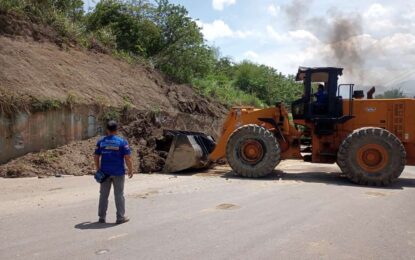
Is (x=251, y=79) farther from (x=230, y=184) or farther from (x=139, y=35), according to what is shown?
(x=230, y=184)

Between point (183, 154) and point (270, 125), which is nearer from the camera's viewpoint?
point (183, 154)

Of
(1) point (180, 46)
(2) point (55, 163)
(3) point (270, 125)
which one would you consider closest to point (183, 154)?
(3) point (270, 125)

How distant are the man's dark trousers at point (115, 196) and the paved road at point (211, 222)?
0.26m

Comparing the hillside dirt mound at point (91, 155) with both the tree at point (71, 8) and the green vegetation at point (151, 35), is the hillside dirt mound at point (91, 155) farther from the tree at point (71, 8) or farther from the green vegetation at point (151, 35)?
the tree at point (71, 8)

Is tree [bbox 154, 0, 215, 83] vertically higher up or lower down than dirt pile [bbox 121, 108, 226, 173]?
higher up

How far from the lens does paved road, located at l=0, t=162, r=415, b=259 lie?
582 centimetres

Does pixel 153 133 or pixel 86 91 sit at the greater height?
pixel 86 91

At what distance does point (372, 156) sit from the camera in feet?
39.9

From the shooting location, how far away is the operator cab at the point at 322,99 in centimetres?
1317

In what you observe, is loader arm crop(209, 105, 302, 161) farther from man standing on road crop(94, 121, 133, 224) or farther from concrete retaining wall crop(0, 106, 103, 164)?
man standing on road crop(94, 121, 133, 224)

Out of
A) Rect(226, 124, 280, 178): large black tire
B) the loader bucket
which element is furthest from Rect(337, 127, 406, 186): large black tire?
the loader bucket

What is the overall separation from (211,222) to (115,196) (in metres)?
1.57

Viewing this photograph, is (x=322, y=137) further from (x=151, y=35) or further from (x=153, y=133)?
(x=151, y=35)

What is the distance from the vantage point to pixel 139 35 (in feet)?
80.7
